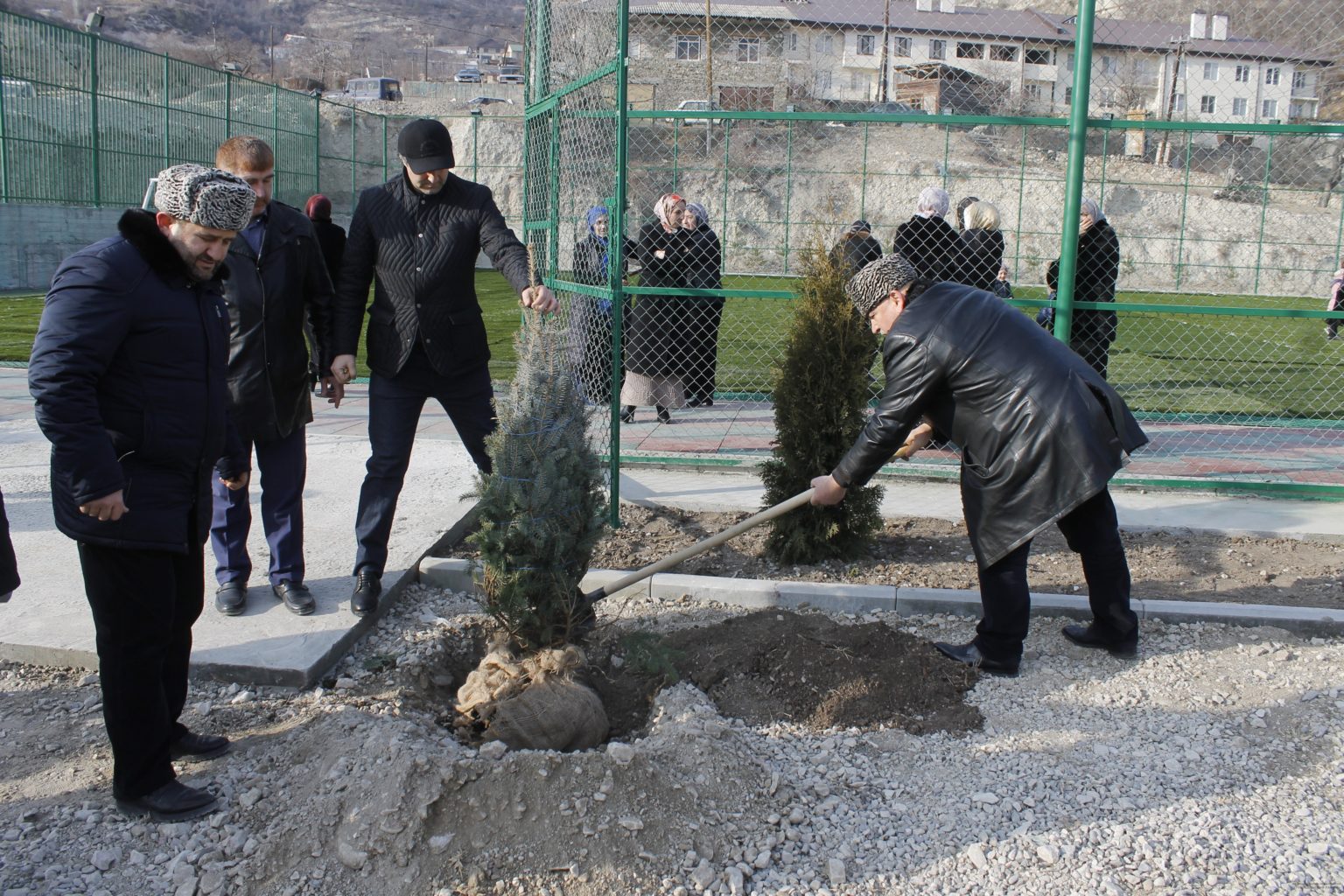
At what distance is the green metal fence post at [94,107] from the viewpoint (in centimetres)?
1717

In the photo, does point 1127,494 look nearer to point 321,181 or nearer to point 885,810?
point 885,810

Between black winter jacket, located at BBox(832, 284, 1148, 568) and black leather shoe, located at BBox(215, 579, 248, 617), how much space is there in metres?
2.36

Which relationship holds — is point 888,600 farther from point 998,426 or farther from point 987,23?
point 987,23

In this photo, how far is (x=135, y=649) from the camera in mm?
3031

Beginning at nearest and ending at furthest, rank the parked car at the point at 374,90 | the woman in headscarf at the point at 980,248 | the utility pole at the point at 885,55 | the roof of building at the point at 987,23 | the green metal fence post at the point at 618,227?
1. the green metal fence post at the point at 618,227
2. the roof of building at the point at 987,23
3. the woman in headscarf at the point at 980,248
4. the utility pole at the point at 885,55
5. the parked car at the point at 374,90

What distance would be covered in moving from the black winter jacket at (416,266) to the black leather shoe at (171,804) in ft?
6.17

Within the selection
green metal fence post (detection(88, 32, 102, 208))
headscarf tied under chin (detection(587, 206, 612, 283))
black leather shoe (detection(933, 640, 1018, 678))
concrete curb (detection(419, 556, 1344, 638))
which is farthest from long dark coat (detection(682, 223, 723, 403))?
green metal fence post (detection(88, 32, 102, 208))

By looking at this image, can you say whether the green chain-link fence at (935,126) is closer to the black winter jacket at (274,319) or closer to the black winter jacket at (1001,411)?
the black winter jacket at (274,319)

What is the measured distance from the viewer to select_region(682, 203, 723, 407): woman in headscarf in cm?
848

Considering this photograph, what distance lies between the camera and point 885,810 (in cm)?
Result: 325

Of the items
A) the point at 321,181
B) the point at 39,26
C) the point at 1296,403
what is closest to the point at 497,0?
the point at 321,181

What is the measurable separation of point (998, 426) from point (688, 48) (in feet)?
25.0

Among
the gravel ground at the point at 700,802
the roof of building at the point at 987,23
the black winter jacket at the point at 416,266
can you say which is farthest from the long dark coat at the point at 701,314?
the gravel ground at the point at 700,802

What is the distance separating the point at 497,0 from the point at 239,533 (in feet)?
438
